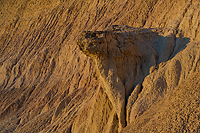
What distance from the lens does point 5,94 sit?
19734mm

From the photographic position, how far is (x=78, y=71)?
1694 cm

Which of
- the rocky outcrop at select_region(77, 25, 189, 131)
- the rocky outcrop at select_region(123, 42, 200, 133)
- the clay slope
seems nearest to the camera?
the rocky outcrop at select_region(123, 42, 200, 133)

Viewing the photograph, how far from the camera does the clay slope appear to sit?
7359mm

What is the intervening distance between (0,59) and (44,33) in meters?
4.49

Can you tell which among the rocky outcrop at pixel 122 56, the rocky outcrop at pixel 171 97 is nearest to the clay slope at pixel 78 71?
the rocky outcrop at pixel 171 97

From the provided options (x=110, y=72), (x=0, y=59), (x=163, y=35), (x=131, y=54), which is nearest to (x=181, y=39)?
(x=163, y=35)

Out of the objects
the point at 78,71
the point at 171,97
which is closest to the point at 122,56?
the point at 171,97

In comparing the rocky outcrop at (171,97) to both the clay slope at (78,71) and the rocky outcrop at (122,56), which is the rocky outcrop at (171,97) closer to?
the clay slope at (78,71)

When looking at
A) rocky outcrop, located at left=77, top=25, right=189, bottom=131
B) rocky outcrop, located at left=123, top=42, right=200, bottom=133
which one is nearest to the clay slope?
rocky outcrop, located at left=123, top=42, right=200, bottom=133

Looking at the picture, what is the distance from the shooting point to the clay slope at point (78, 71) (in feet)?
24.1

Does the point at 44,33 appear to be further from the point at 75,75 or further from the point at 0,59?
the point at 75,75

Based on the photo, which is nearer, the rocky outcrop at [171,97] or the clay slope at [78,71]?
the rocky outcrop at [171,97]

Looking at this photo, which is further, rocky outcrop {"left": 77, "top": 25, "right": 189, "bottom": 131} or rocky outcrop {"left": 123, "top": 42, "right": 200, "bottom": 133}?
rocky outcrop {"left": 77, "top": 25, "right": 189, "bottom": 131}

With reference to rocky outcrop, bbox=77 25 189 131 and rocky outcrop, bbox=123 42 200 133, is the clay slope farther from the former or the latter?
rocky outcrop, bbox=77 25 189 131
